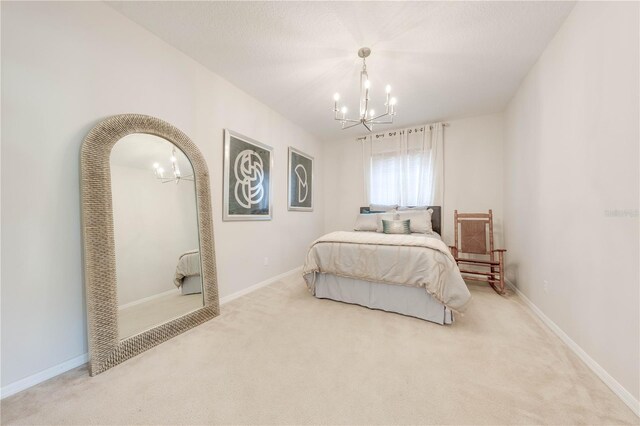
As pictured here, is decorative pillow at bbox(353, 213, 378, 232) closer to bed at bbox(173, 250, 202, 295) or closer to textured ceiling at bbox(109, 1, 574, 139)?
textured ceiling at bbox(109, 1, 574, 139)

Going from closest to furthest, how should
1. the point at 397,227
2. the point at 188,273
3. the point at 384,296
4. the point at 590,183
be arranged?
the point at 590,183 → the point at 188,273 → the point at 384,296 → the point at 397,227

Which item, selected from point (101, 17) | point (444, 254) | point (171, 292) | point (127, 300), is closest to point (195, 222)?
point (171, 292)

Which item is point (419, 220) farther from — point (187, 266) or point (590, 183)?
point (187, 266)

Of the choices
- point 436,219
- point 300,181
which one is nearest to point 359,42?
point 300,181

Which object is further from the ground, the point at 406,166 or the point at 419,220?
the point at 406,166

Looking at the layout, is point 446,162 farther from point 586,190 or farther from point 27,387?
point 27,387

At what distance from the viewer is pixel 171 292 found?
1.98m

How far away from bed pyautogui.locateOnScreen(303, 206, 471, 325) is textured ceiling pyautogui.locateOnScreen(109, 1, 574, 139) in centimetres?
179

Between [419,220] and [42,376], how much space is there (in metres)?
3.76

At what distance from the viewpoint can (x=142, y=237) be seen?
71.4 inches

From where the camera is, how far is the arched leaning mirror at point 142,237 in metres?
1.50

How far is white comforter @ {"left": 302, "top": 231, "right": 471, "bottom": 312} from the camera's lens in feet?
6.48

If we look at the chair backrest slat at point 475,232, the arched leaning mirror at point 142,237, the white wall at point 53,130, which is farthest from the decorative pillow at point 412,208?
the white wall at point 53,130

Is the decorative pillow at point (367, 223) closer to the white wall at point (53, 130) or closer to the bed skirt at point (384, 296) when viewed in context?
the bed skirt at point (384, 296)
